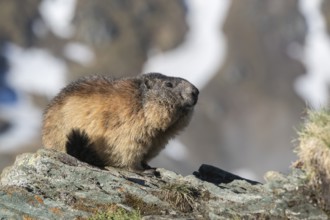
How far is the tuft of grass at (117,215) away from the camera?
10719 millimetres

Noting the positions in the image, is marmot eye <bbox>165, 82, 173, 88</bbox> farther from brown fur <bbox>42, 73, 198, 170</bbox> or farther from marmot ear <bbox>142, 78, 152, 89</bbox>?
marmot ear <bbox>142, 78, 152, 89</bbox>

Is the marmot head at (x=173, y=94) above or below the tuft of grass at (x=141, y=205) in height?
above

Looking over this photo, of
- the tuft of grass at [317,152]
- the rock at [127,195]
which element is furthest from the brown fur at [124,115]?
the tuft of grass at [317,152]

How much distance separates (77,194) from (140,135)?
4.02 metres

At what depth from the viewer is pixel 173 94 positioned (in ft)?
52.3

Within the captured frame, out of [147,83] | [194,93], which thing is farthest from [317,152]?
[147,83]

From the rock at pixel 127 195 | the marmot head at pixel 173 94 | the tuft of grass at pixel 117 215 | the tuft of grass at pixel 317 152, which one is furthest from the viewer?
the marmot head at pixel 173 94

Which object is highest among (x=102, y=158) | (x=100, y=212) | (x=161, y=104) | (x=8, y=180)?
(x=161, y=104)

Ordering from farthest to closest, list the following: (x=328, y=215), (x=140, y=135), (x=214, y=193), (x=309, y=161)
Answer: (x=140, y=135) < (x=214, y=193) < (x=309, y=161) < (x=328, y=215)

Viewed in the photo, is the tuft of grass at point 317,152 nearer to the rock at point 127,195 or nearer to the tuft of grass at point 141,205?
the rock at point 127,195

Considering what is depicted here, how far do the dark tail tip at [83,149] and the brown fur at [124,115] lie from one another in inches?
1.5

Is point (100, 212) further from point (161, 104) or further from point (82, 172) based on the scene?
point (161, 104)

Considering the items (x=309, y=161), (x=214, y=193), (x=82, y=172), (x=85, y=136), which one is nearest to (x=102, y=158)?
(x=85, y=136)

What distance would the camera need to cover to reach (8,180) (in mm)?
12164
